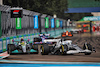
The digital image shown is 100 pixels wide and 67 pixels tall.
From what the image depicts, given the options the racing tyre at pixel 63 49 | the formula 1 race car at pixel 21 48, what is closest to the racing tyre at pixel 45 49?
the formula 1 race car at pixel 21 48

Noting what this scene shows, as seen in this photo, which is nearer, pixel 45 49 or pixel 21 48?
pixel 45 49

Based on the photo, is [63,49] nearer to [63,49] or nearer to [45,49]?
[63,49]

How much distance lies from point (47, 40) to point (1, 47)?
6014 millimetres

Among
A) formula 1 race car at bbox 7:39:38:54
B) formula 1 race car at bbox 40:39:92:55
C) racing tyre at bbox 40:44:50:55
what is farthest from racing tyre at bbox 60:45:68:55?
formula 1 race car at bbox 7:39:38:54

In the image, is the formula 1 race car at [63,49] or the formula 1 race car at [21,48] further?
the formula 1 race car at [21,48]

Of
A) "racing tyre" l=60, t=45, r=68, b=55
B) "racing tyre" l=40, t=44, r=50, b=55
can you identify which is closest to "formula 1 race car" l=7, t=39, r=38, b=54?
"racing tyre" l=40, t=44, r=50, b=55

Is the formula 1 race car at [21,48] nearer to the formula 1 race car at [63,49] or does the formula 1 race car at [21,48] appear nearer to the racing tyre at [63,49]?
the formula 1 race car at [63,49]

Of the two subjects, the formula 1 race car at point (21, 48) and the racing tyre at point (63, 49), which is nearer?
the racing tyre at point (63, 49)

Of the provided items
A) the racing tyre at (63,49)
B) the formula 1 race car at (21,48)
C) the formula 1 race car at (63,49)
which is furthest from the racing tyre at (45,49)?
the racing tyre at (63,49)

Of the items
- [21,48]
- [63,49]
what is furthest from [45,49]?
[21,48]

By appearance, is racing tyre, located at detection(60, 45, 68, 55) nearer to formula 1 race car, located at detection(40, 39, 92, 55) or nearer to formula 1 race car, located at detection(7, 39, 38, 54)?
formula 1 race car, located at detection(40, 39, 92, 55)

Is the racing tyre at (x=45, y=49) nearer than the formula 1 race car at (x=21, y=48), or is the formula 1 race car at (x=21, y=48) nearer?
the racing tyre at (x=45, y=49)

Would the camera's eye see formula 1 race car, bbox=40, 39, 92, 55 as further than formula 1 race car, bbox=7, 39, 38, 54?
No

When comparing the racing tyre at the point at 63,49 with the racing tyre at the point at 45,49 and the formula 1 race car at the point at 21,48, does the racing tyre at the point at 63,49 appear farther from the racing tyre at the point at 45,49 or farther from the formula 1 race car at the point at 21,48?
the formula 1 race car at the point at 21,48
